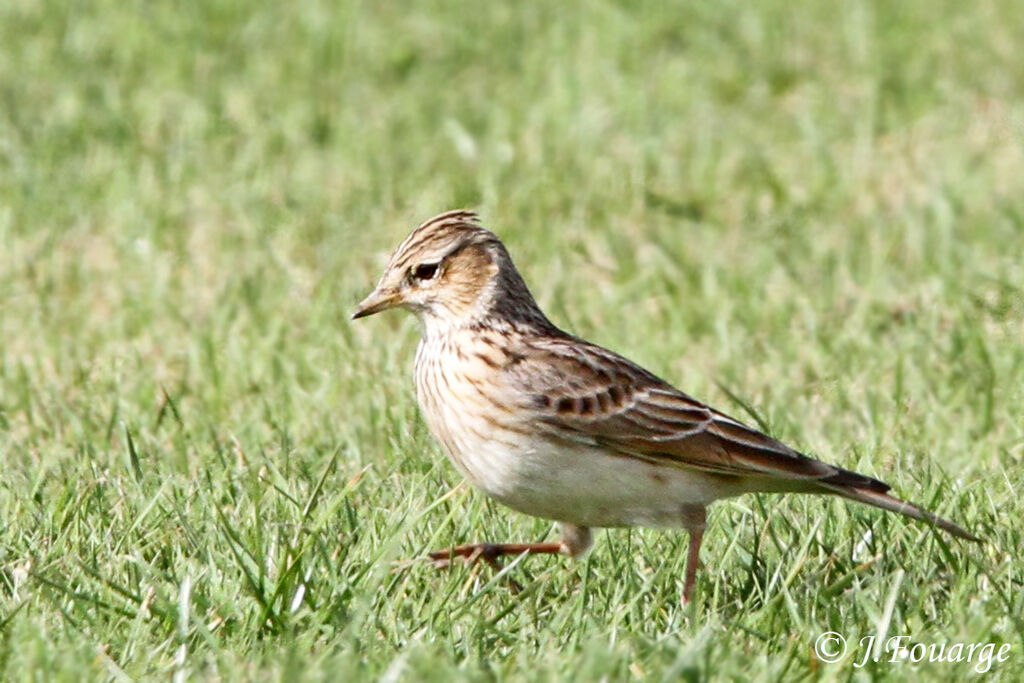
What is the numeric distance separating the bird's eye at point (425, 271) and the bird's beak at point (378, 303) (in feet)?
0.34

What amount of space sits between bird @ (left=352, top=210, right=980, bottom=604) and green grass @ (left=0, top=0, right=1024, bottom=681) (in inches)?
7.2

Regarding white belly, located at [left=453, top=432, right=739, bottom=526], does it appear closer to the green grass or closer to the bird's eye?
the green grass

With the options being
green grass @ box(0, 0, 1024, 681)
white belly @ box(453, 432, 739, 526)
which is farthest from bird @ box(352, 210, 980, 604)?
green grass @ box(0, 0, 1024, 681)

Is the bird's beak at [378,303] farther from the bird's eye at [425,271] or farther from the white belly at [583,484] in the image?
the white belly at [583,484]

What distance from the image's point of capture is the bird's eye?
658 cm

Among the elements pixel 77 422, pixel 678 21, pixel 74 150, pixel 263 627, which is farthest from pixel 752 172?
pixel 263 627

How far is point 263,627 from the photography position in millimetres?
A: 5324

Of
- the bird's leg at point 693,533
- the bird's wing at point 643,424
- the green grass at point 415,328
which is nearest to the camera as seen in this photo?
the green grass at point 415,328

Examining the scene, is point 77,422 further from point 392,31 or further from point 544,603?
point 392,31

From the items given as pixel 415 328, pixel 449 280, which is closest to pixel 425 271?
pixel 449 280

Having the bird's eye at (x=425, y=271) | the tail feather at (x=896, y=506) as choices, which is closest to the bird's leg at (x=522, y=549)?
the tail feather at (x=896, y=506)

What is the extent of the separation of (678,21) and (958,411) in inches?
226

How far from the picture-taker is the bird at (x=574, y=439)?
593 cm

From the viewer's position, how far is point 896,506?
19.4 ft
